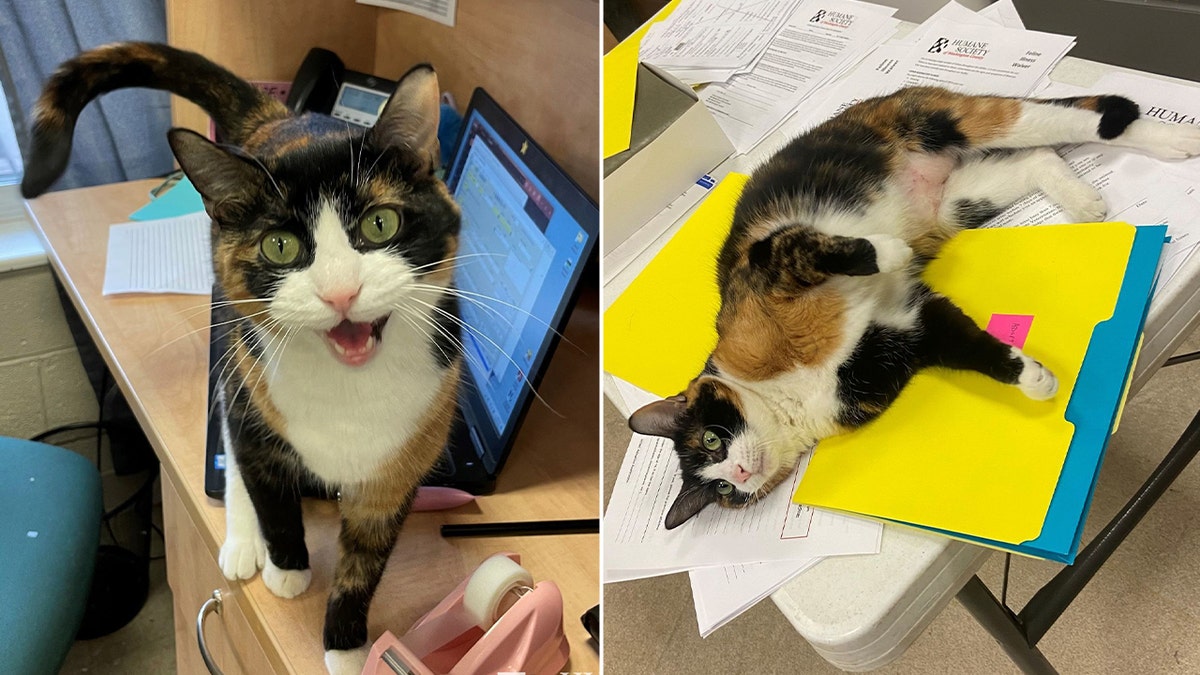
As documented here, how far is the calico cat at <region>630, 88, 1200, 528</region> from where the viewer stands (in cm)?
63

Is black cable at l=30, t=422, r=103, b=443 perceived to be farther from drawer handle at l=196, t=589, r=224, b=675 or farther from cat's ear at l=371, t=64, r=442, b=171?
cat's ear at l=371, t=64, r=442, b=171

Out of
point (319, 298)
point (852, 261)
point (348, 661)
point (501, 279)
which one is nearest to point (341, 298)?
point (319, 298)

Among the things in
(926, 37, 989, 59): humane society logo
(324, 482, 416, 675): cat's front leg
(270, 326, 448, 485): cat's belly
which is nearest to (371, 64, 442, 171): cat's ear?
(270, 326, 448, 485): cat's belly

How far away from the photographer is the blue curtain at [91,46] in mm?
500

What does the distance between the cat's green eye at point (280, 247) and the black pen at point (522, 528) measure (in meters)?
0.23

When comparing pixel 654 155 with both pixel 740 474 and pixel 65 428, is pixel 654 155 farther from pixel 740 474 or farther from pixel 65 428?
pixel 65 428

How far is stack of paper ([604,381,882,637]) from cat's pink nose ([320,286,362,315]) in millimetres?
292

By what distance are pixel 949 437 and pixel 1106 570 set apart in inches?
33.3

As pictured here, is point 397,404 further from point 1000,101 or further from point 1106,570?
point 1106,570

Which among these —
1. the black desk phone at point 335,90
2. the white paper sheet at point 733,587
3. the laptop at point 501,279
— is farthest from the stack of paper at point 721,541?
the black desk phone at point 335,90

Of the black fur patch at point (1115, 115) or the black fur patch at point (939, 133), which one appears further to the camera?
the black fur patch at point (939, 133)

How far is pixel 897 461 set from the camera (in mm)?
564

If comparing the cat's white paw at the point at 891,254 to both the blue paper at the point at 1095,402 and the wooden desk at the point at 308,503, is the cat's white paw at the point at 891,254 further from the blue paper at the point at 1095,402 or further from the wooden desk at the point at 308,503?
the wooden desk at the point at 308,503

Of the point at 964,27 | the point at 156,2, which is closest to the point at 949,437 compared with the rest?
the point at 964,27
